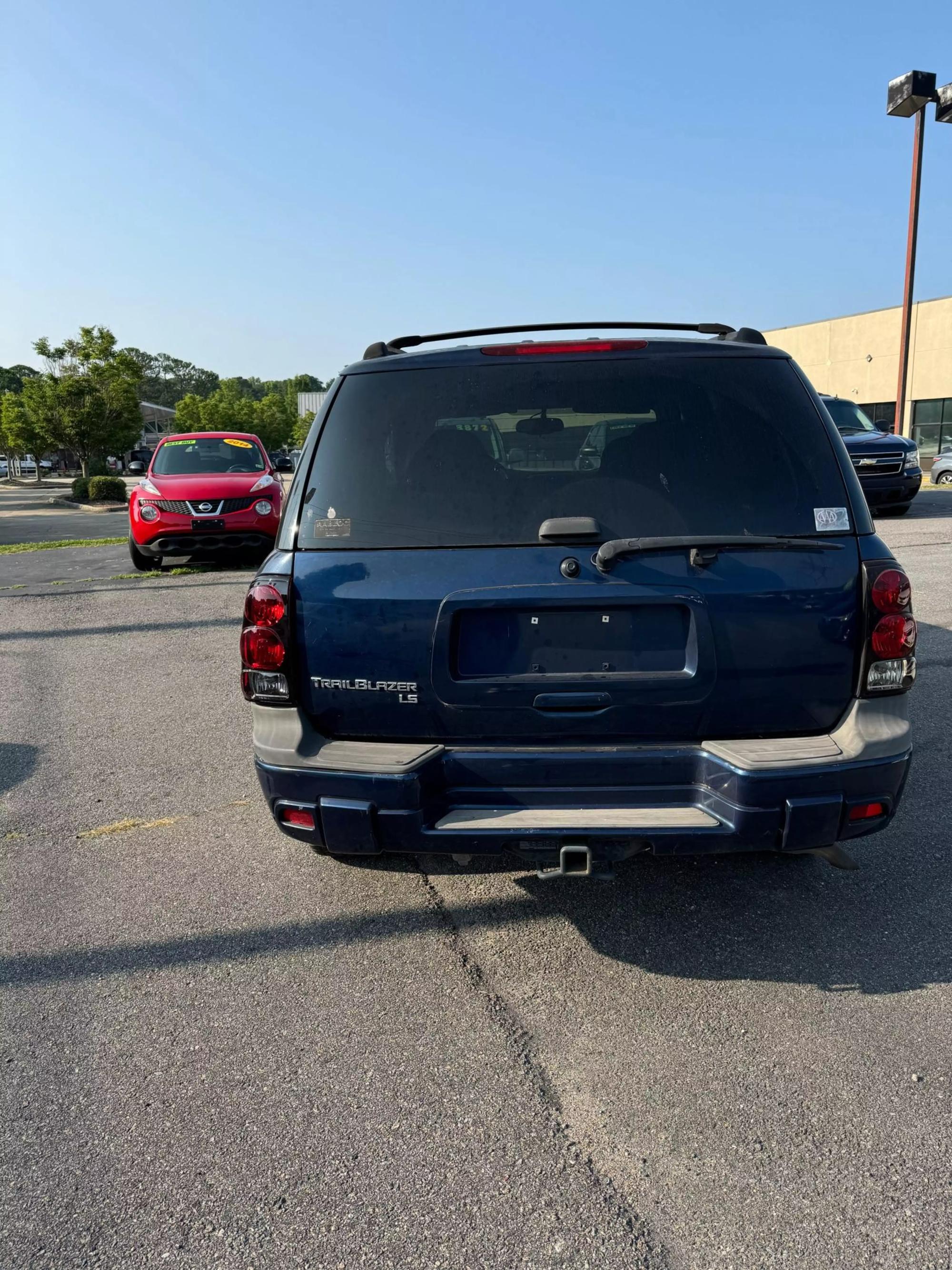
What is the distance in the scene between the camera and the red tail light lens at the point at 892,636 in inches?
111

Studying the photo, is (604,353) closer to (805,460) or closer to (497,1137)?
(805,460)

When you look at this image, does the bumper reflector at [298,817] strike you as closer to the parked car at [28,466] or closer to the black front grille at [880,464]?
the black front grille at [880,464]

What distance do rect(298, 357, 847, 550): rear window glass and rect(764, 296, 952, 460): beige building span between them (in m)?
37.4

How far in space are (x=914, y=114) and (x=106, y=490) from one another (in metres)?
26.4

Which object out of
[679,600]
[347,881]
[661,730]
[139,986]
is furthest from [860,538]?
[139,986]

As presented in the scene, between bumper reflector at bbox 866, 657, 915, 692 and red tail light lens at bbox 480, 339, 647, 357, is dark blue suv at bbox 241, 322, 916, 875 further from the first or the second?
red tail light lens at bbox 480, 339, 647, 357

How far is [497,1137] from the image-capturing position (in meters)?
2.33

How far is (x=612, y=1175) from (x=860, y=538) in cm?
192

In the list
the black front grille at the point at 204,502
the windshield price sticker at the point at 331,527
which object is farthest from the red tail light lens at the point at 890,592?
the black front grille at the point at 204,502

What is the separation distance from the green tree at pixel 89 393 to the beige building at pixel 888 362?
2628cm

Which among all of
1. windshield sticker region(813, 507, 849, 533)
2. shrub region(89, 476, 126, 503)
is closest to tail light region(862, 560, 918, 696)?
windshield sticker region(813, 507, 849, 533)

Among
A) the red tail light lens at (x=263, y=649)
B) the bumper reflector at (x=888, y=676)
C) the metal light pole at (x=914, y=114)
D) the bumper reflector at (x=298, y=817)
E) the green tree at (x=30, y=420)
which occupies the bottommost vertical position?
the bumper reflector at (x=298, y=817)

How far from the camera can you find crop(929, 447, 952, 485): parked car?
27016 mm

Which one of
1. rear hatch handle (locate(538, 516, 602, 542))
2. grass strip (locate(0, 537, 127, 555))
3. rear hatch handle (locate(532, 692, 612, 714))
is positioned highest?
rear hatch handle (locate(538, 516, 602, 542))
